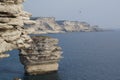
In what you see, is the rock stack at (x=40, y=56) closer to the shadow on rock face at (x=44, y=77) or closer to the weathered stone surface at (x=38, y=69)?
the weathered stone surface at (x=38, y=69)

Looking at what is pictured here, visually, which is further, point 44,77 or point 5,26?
point 44,77

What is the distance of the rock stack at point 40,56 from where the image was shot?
66.4m

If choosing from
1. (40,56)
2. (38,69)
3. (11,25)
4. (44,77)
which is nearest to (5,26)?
(11,25)

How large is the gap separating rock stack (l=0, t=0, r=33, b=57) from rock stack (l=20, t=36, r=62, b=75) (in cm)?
4294

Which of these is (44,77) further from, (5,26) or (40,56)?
(5,26)

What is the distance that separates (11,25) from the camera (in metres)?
22.2

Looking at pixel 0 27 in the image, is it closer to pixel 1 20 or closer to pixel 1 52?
pixel 1 20

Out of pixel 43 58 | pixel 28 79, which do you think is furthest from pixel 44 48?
pixel 28 79

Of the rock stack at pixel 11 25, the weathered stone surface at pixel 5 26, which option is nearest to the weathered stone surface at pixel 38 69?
the rock stack at pixel 11 25

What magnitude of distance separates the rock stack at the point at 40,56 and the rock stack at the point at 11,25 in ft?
141

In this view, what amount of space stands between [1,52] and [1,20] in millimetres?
2653

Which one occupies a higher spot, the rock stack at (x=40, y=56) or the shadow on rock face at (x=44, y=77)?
the rock stack at (x=40, y=56)

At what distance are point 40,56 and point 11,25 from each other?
45199mm

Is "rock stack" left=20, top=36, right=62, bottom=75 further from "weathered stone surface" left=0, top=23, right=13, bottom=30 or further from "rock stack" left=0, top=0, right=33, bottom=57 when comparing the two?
"weathered stone surface" left=0, top=23, right=13, bottom=30
